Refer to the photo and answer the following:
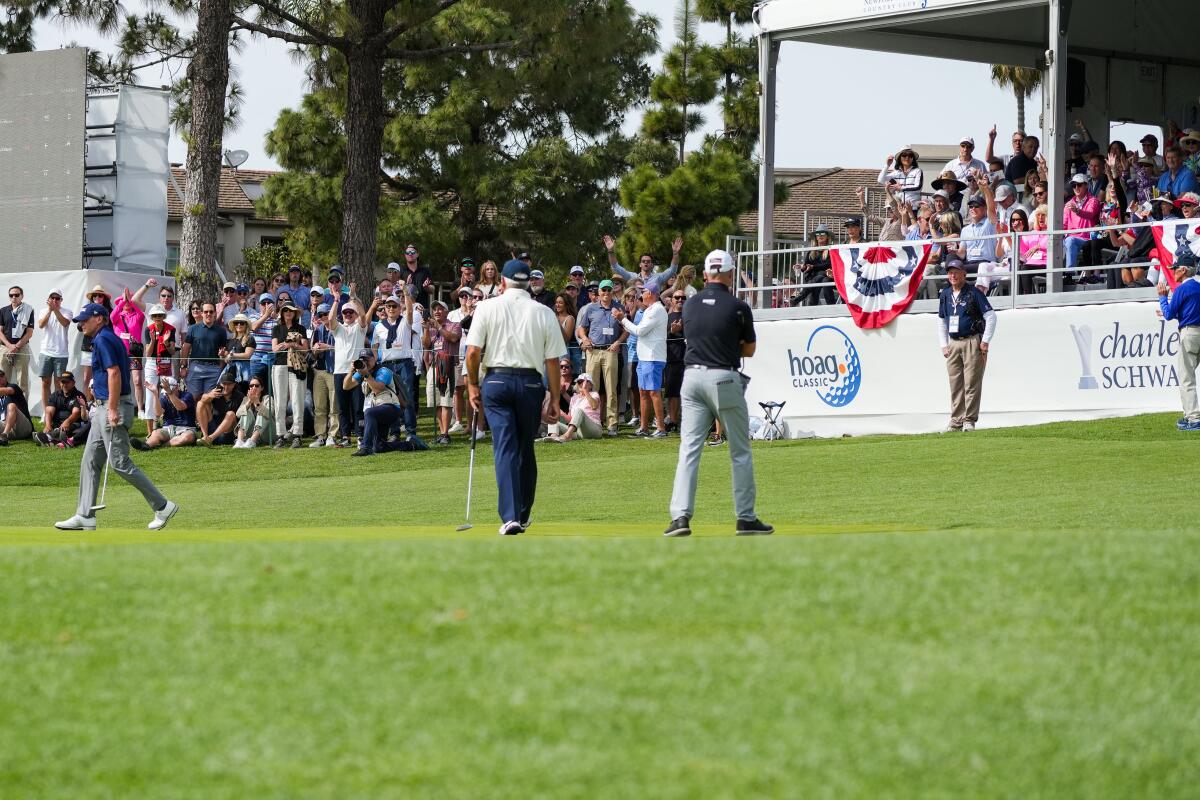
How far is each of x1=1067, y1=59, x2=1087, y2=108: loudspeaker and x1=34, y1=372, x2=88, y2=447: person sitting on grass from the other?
16.9 meters

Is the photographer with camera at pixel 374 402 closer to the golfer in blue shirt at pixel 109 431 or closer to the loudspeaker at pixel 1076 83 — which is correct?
the golfer in blue shirt at pixel 109 431

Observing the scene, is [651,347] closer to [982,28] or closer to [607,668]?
[982,28]

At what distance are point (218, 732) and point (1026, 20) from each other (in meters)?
24.2

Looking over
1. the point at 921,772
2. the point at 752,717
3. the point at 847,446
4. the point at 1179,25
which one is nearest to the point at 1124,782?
the point at 921,772

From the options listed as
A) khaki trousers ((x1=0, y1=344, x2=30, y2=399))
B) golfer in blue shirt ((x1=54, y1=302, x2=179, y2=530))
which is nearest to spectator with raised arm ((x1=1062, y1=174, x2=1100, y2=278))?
golfer in blue shirt ((x1=54, y1=302, x2=179, y2=530))

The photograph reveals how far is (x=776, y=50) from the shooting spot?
87.7 ft

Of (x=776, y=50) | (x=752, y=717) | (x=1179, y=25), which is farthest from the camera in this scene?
(x=1179, y=25)

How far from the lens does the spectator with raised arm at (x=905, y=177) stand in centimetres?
2555

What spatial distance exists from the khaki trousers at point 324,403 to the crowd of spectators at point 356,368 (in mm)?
28

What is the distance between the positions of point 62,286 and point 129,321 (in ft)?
9.29

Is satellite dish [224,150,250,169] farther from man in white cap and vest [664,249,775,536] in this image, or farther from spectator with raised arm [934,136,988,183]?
man in white cap and vest [664,249,775,536]

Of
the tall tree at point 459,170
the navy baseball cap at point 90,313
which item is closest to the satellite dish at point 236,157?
the tall tree at point 459,170

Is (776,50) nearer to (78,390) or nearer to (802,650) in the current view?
(78,390)

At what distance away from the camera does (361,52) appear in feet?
101
